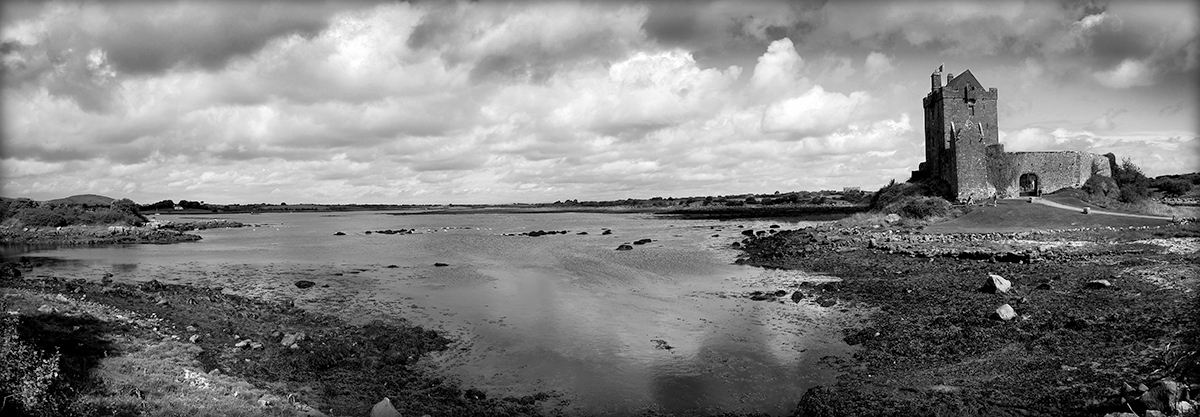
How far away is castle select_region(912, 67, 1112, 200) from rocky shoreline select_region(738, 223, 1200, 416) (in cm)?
1490

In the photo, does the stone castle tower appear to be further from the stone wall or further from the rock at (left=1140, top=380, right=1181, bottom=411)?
the rock at (left=1140, top=380, right=1181, bottom=411)

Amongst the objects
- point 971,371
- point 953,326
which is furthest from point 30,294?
point 953,326

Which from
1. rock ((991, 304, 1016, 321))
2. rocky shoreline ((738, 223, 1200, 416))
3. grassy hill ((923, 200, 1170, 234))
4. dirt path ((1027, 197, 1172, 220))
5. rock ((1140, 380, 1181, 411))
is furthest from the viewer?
dirt path ((1027, 197, 1172, 220))

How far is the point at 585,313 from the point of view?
1953 centimetres

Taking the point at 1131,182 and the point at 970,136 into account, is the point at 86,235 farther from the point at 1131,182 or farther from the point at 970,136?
the point at 1131,182

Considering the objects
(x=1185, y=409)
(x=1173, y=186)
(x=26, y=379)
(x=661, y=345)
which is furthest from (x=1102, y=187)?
(x=26, y=379)

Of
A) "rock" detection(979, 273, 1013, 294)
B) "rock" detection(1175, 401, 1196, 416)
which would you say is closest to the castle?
"rock" detection(979, 273, 1013, 294)

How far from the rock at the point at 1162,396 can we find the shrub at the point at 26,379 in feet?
45.0

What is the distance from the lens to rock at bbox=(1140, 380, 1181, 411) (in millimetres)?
7369

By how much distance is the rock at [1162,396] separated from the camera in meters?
7.37

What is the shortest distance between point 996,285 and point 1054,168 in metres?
30.7

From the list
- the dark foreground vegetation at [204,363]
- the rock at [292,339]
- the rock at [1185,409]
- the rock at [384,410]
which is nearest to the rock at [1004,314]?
the rock at [1185,409]

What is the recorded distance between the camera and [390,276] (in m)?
29.7

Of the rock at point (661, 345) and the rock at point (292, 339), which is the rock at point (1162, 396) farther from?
the rock at point (292, 339)
